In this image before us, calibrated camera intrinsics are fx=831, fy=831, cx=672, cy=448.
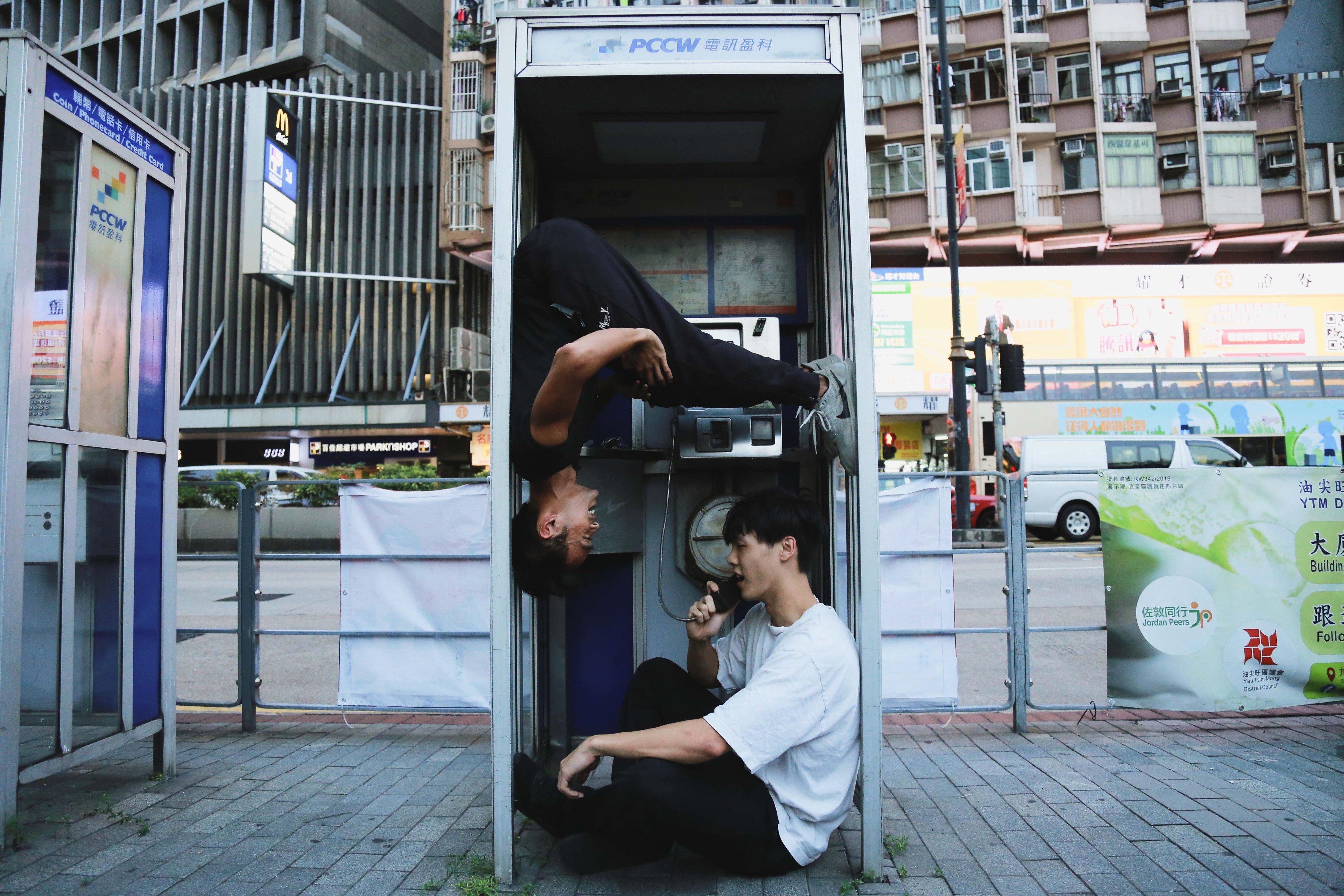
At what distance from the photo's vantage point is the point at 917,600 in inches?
178

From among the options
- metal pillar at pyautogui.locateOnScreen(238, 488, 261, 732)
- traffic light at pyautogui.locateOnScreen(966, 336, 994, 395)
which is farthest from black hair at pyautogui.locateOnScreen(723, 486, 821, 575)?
traffic light at pyautogui.locateOnScreen(966, 336, 994, 395)

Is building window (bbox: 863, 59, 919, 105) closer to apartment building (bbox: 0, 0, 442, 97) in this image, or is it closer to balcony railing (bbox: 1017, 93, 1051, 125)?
balcony railing (bbox: 1017, 93, 1051, 125)

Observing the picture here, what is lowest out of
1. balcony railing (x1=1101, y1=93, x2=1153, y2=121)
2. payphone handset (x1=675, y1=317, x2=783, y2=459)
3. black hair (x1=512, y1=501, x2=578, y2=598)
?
black hair (x1=512, y1=501, x2=578, y2=598)

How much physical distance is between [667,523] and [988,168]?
2259 cm

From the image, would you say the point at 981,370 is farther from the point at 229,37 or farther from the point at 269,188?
the point at 229,37

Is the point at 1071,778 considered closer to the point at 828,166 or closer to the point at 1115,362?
the point at 828,166

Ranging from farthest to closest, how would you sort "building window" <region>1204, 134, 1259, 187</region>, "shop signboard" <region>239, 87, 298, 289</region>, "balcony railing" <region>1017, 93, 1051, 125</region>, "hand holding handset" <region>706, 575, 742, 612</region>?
"balcony railing" <region>1017, 93, 1051, 125</region> → "building window" <region>1204, 134, 1259, 187</region> → "shop signboard" <region>239, 87, 298, 289</region> → "hand holding handset" <region>706, 575, 742, 612</region>

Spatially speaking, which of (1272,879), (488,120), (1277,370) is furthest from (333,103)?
(1272,879)

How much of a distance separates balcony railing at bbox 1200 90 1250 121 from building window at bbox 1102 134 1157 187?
2016mm

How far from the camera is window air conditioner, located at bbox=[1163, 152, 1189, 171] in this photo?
74.6ft

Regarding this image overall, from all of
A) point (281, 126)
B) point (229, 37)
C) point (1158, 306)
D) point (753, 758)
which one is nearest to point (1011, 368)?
point (753, 758)

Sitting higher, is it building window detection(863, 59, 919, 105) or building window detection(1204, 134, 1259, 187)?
building window detection(863, 59, 919, 105)

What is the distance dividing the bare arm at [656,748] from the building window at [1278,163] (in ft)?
88.7

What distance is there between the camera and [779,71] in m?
3.03
